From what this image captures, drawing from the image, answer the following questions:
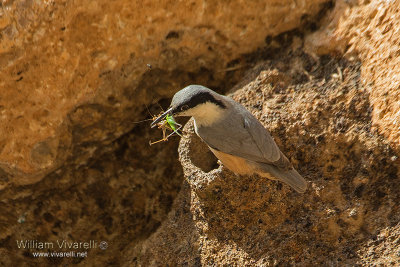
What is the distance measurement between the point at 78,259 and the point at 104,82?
7.09 feet

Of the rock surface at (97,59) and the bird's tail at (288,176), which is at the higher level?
the rock surface at (97,59)

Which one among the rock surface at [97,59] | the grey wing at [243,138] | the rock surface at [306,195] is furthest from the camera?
the rock surface at [97,59]

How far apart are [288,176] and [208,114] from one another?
93cm

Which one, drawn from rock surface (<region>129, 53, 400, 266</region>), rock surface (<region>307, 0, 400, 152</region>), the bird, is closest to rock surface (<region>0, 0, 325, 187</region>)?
rock surface (<region>307, 0, 400, 152</region>)

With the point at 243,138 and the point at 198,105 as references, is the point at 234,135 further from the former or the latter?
the point at 198,105

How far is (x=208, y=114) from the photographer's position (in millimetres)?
3688

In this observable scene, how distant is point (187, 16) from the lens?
4.30 metres

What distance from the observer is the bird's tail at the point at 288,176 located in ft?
11.3

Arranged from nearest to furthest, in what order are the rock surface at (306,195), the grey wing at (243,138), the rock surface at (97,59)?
the rock surface at (306,195), the grey wing at (243,138), the rock surface at (97,59)

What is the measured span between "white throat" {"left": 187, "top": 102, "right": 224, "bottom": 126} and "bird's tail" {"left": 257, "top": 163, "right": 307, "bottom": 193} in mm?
622

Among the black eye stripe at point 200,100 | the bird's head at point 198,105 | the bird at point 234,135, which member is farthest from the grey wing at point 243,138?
the black eye stripe at point 200,100

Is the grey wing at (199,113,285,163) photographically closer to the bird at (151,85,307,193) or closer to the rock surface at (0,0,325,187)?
the bird at (151,85,307,193)

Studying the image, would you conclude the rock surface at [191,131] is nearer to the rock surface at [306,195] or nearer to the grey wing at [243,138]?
the rock surface at [306,195]

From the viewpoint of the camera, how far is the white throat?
11.9ft
